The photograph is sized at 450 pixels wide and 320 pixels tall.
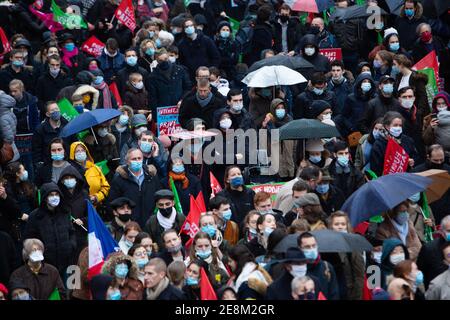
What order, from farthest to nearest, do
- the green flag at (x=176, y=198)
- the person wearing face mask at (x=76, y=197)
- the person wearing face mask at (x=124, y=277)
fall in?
the green flag at (x=176, y=198)
the person wearing face mask at (x=76, y=197)
the person wearing face mask at (x=124, y=277)

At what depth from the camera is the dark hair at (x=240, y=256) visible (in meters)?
18.3

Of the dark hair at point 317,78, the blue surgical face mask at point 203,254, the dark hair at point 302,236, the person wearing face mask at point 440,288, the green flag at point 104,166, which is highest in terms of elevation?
the dark hair at point 317,78

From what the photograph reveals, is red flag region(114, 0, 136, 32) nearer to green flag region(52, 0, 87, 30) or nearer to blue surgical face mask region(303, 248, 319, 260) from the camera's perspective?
green flag region(52, 0, 87, 30)

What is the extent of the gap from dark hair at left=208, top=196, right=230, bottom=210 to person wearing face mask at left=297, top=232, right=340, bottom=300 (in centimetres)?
287

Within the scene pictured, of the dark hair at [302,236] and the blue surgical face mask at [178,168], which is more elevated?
the blue surgical face mask at [178,168]

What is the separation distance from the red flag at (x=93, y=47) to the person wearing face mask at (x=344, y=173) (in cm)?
736

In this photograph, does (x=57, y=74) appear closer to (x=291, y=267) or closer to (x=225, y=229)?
(x=225, y=229)

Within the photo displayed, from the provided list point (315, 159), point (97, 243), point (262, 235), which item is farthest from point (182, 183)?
point (262, 235)

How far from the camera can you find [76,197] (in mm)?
20938

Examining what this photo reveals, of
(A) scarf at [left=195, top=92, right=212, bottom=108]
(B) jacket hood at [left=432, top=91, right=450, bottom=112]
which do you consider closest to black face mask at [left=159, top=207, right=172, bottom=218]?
(A) scarf at [left=195, top=92, right=212, bottom=108]

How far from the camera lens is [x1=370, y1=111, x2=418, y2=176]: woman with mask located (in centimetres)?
2208

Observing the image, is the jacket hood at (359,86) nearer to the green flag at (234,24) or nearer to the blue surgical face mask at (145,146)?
the blue surgical face mask at (145,146)

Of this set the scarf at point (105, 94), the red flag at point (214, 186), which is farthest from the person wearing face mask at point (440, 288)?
the scarf at point (105, 94)
